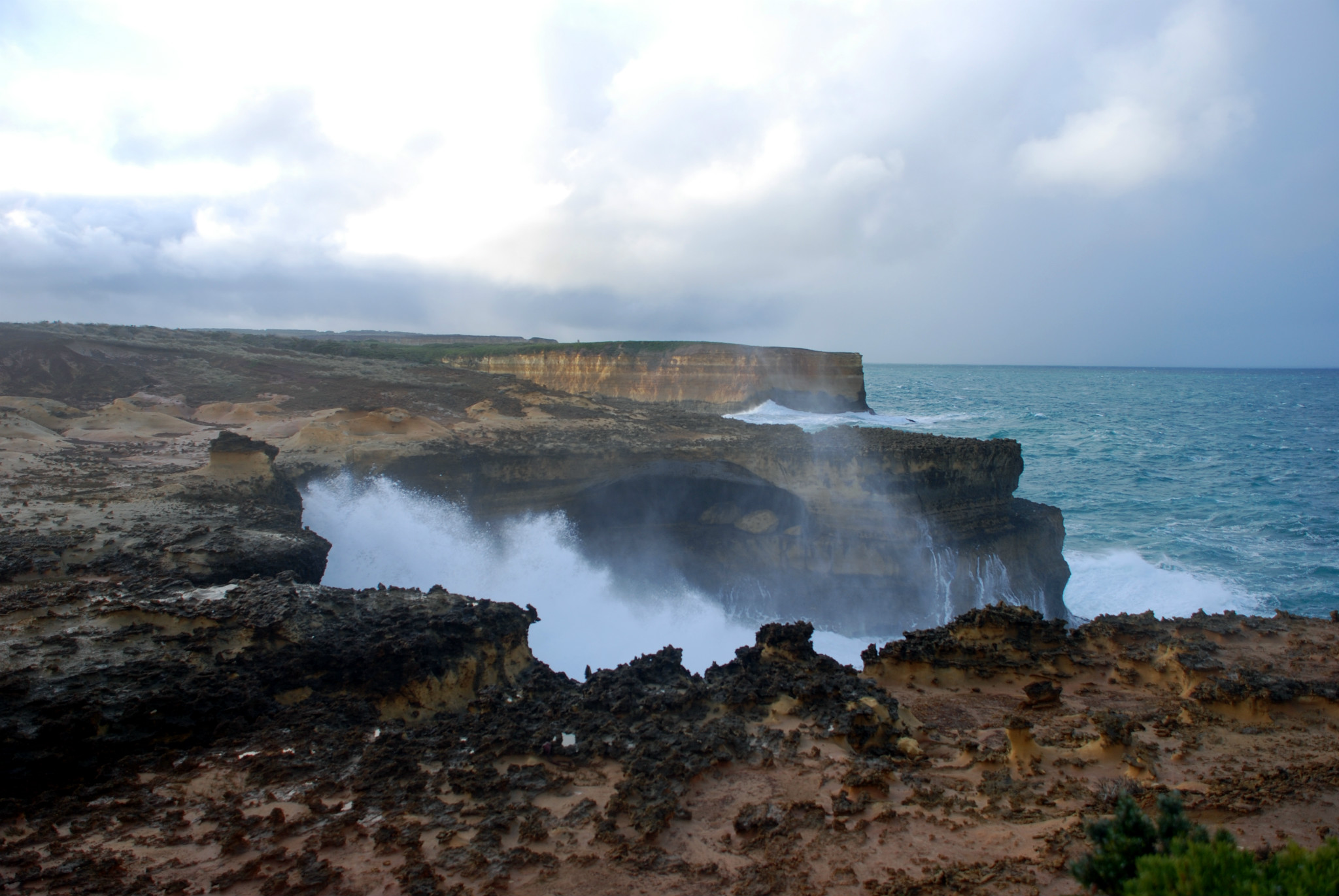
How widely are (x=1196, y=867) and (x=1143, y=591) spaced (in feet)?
65.6

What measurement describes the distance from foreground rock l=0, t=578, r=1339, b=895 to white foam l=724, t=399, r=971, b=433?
33.6 meters

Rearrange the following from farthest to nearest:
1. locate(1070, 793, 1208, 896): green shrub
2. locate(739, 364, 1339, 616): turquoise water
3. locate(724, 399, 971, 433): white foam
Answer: locate(724, 399, 971, 433): white foam < locate(739, 364, 1339, 616): turquoise water < locate(1070, 793, 1208, 896): green shrub

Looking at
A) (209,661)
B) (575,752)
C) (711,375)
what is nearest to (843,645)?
(575,752)

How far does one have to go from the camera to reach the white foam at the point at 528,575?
12555mm

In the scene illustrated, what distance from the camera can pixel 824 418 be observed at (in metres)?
46.0

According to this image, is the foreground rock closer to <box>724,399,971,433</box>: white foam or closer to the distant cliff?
<box>724,399,971,433</box>: white foam

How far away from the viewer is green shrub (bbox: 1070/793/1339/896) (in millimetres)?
2592

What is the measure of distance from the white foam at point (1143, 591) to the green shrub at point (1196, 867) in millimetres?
16948

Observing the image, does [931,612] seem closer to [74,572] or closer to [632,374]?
[74,572]

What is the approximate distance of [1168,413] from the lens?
60.1 metres

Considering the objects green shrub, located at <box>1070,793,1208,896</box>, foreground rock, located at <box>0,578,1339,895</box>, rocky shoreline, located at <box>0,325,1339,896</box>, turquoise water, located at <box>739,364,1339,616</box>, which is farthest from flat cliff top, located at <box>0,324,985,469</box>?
green shrub, located at <box>1070,793,1208,896</box>

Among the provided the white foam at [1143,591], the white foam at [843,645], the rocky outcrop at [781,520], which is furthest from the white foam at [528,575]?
the white foam at [1143,591]

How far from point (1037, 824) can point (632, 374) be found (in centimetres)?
4624

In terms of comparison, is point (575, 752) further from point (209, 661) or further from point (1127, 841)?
point (1127, 841)
